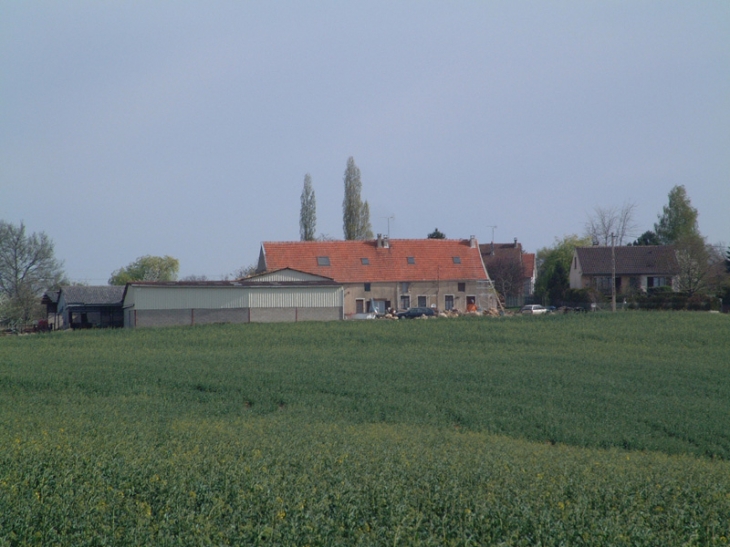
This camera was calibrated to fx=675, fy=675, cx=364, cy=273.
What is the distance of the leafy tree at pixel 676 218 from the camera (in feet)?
314

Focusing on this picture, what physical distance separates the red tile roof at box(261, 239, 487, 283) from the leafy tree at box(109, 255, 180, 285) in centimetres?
4146

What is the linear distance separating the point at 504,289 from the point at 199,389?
68374 mm

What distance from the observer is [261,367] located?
25188mm

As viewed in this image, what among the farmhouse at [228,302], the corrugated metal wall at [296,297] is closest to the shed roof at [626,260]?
the corrugated metal wall at [296,297]

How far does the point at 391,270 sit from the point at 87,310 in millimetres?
26648

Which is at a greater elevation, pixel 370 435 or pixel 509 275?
pixel 509 275

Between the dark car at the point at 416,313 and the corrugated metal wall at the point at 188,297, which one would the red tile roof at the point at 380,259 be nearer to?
the dark car at the point at 416,313

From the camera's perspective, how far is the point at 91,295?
57.8m

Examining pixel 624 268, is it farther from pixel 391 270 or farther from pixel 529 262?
pixel 529 262

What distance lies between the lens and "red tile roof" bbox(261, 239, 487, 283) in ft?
202

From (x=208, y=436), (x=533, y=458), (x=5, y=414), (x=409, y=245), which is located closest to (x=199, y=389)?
(x=5, y=414)

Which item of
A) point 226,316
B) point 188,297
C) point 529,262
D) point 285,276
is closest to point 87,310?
point 285,276

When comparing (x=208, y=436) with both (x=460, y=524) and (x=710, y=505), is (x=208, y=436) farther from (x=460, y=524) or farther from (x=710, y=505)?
(x=710, y=505)

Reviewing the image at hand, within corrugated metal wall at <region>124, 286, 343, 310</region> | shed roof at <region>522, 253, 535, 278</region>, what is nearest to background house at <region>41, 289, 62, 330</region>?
corrugated metal wall at <region>124, 286, 343, 310</region>
